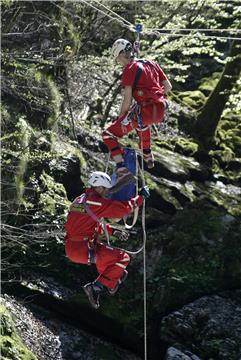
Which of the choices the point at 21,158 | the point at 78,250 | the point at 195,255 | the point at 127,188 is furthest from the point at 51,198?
the point at 127,188

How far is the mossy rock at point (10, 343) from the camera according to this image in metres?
7.92

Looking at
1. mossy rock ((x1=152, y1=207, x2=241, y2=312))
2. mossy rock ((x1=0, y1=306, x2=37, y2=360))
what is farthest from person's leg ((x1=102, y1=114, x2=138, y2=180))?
mossy rock ((x1=152, y1=207, x2=241, y2=312))

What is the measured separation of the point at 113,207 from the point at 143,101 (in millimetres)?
951

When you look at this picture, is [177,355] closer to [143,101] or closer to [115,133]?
[115,133]

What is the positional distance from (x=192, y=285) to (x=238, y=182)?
4.45 metres

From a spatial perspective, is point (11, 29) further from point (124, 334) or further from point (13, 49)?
point (124, 334)

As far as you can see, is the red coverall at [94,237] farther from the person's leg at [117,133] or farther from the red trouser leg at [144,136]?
the red trouser leg at [144,136]

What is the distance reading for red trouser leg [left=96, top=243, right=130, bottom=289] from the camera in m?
5.77

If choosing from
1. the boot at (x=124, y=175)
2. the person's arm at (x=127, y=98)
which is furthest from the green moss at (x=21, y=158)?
the person's arm at (x=127, y=98)

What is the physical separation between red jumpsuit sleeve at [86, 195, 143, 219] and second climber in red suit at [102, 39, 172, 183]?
27 cm

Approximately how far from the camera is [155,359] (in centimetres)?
937

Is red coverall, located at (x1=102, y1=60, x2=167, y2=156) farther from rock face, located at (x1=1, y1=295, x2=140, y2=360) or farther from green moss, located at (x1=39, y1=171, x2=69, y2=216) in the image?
rock face, located at (x1=1, y1=295, x2=140, y2=360)

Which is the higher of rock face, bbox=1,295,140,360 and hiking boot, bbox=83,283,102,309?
hiking boot, bbox=83,283,102,309

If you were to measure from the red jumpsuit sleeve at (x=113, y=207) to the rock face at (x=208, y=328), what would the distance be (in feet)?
13.2
